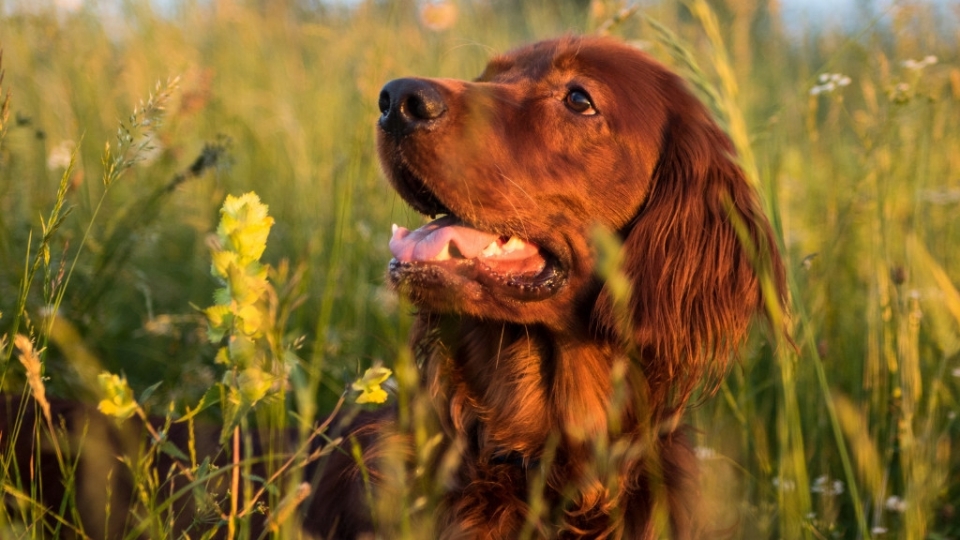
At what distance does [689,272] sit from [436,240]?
0.61 meters

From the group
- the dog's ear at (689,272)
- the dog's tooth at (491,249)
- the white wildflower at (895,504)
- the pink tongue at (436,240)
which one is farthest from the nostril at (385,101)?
the white wildflower at (895,504)

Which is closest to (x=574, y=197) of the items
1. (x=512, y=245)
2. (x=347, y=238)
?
(x=512, y=245)

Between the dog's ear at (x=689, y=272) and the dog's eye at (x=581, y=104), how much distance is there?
221 millimetres

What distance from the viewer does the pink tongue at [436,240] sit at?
2.14m

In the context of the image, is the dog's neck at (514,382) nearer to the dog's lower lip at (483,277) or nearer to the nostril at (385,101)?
the dog's lower lip at (483,277)

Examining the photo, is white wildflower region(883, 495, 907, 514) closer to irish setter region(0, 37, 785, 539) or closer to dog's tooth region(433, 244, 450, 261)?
irish setter region(0, 37, 785, 539)

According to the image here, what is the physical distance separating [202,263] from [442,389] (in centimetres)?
198

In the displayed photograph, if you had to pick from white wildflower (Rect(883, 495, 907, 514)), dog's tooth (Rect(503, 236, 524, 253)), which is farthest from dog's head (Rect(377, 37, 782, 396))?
white wildflower (Rect(883, 495, 907, 514))

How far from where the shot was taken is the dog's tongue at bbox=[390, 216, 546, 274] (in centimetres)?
216

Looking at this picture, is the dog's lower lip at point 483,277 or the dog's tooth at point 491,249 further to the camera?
the dog's tooth at point 491,249

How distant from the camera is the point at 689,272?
7.48ft

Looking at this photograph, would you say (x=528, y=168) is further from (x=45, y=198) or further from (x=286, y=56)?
(x=286, y=56)

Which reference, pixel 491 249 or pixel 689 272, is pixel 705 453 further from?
pixel 491 249

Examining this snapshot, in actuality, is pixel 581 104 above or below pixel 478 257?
above
